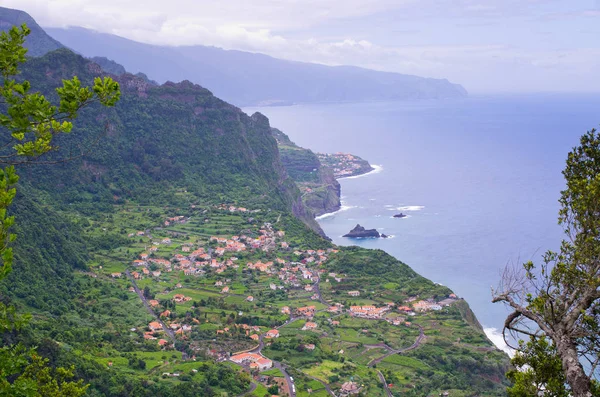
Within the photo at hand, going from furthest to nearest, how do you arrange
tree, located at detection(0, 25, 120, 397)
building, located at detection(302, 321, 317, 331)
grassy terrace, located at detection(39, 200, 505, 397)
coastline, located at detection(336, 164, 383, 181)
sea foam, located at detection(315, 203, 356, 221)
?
coastline, located at detection(336, 164, 383, 181) < sea foam, located at detection(315, 203, 356, 221) < building, located at detection(302, 321, 317, 331) < grassy terrace, located at detection(39, 200, 505, 397) < tree, located at detection(0, 25, 120, 397)

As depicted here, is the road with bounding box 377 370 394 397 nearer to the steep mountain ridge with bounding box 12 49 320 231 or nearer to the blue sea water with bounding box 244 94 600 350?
the blue sea water with bounding box 244 94 600 350

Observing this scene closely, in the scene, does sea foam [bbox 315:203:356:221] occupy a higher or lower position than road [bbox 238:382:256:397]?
lower

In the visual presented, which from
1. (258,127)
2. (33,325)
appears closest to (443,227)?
(258,127)

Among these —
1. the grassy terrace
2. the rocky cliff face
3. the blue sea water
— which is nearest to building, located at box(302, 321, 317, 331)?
the grassy terrace

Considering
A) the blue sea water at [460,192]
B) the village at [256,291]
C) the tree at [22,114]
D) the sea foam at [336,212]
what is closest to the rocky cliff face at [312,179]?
the sea foam at [336,212]

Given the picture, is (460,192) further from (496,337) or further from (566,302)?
(566,302)

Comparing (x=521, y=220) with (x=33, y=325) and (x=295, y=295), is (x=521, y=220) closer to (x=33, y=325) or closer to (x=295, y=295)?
(x=295, y=295)
